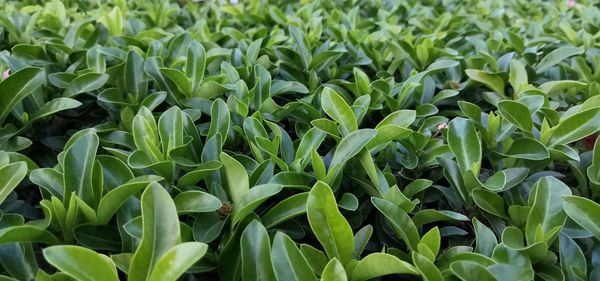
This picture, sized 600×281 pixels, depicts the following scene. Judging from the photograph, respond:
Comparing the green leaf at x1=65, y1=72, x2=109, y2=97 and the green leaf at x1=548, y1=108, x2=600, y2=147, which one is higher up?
the green leaf at x1=65, y1=72, x2=109, y2=97

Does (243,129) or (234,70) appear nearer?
(243,129)

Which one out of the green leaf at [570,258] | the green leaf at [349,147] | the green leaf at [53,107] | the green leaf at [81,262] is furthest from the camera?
the green leaf at [53,107]

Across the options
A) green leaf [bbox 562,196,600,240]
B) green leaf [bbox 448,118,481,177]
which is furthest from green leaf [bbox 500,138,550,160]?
green leaf [bbox 562,196,600,240]

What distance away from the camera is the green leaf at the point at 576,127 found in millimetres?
1205

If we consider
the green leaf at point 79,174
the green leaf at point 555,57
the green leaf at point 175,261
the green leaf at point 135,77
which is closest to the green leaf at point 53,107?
the green leaf at point 135,77

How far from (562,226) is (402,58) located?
91 centimetres

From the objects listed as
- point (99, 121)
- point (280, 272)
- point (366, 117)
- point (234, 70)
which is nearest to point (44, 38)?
point (99, 121)

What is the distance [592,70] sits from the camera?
1.89 metres

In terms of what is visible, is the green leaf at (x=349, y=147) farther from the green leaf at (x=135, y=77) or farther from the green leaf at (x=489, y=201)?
the green leaf at (x=135, y=77)

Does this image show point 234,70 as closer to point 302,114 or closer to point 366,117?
point 302,114

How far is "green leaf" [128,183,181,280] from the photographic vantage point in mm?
796

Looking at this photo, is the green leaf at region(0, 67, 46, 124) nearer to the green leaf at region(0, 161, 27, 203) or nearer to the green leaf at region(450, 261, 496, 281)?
the green leaf at region(0, 161, 27, 203)

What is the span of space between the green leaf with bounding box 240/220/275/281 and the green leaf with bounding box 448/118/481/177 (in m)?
0.49

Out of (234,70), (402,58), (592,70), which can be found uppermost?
(234,70)
